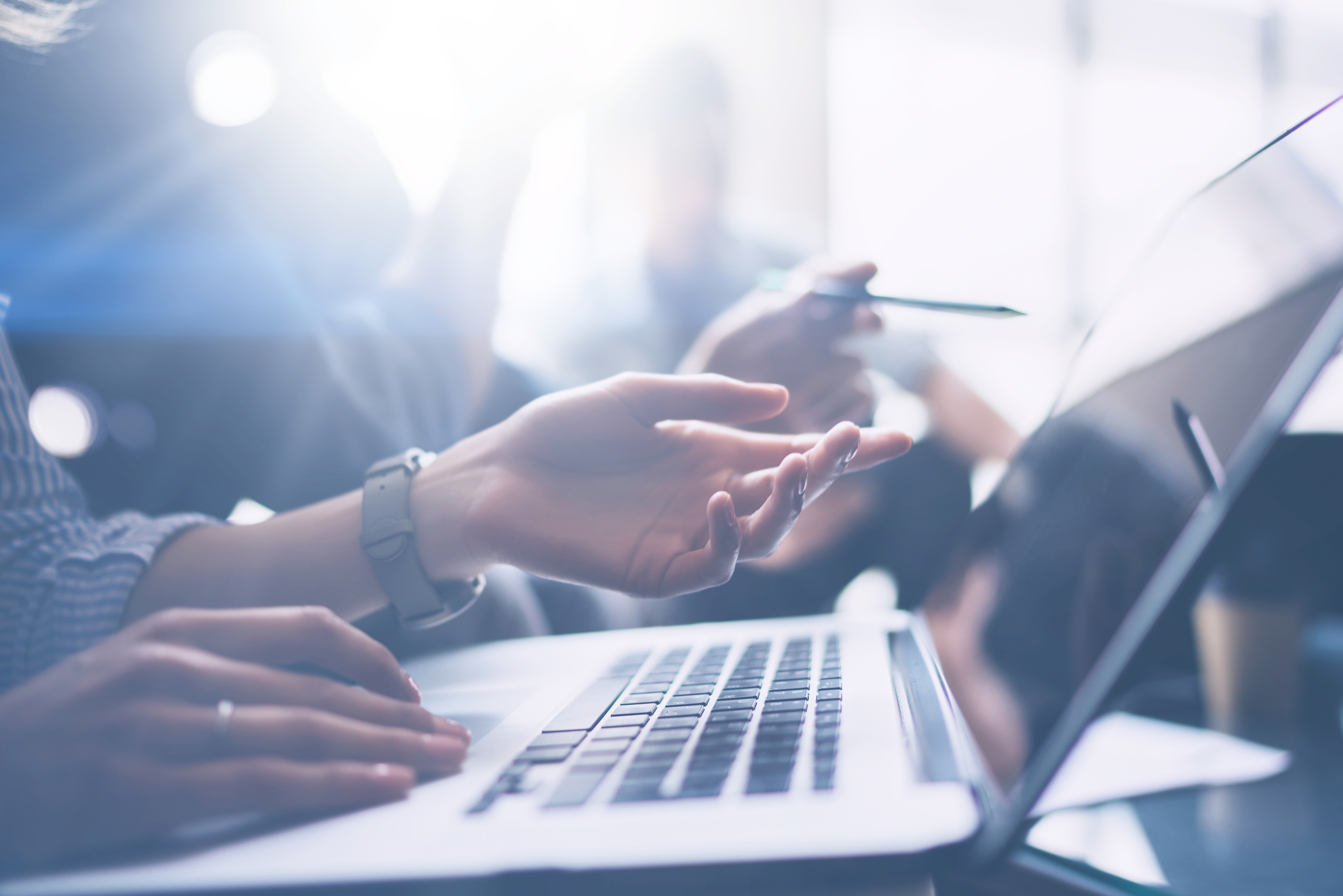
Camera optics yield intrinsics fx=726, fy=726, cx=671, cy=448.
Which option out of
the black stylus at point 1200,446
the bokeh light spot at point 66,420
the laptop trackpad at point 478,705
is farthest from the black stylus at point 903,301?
the bokeh light spot at point 66,420

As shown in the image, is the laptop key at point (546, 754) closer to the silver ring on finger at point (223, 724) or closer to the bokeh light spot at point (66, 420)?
the silver ring on finger at point (223, 724)

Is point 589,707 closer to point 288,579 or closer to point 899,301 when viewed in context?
point 288,579

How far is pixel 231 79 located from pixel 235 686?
57 cm

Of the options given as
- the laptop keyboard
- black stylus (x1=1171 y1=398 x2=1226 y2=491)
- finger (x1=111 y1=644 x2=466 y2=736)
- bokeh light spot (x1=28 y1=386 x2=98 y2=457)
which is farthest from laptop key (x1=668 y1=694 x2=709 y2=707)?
bokeh light spot (x1=28 y1=386 x2=98 y2=457)

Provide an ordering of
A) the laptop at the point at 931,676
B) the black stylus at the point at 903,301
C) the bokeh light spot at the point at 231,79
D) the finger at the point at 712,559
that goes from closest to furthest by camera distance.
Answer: the laptop at the point at 931,676, the finger at the point at 712,559, the black stylus at the point at 903,301, the bokeh light spot at the point at 231,79

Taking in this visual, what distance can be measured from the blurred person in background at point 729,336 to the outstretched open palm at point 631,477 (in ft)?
0.59

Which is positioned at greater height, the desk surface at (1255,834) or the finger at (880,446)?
the finger at (880,446)

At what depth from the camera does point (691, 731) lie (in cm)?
29

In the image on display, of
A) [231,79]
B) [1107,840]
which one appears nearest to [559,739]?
[1107,840]

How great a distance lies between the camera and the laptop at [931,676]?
0.20m

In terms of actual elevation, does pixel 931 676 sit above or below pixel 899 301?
below

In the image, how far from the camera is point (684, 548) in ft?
1.18

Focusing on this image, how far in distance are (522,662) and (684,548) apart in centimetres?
18

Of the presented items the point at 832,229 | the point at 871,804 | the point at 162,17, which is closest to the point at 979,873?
the point at 871,804
